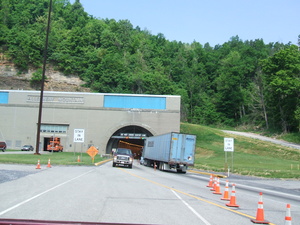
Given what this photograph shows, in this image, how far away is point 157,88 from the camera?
101750 millimetres

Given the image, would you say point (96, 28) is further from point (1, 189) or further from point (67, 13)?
point (1, 189)

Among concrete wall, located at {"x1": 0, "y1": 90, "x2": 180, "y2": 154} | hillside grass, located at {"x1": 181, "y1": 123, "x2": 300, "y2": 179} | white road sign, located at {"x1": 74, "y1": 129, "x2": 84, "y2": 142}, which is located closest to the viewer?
white road sign, located at {"x1": 74, "y1": 129, "x2": 84, "y2": 142}

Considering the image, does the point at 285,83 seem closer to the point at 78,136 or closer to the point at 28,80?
the point at 78,136

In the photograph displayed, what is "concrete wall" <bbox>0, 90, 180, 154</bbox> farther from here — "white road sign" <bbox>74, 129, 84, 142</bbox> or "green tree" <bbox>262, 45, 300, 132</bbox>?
"white road sign" <bbox>74, 129, 84, 142</bbox>

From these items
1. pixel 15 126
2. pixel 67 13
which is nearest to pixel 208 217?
pixel 15 126

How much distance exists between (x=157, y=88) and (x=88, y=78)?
69.5 feet

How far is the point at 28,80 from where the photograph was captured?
96.1 m

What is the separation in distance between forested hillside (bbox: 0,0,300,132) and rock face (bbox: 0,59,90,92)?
2071 mm

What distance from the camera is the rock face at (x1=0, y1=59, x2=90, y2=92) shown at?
305ft

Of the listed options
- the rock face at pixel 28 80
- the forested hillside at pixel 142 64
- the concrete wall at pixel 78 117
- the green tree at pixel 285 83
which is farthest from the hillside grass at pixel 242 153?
the rock face at pixel 28 80

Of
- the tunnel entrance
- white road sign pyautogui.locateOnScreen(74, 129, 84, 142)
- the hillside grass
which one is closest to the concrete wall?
the tunnel entrance

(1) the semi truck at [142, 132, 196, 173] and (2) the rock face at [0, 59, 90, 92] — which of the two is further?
(2) the rock face at [0, 59, 90, 92]

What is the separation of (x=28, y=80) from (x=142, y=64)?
129 feet

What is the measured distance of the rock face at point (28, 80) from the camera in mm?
92812
